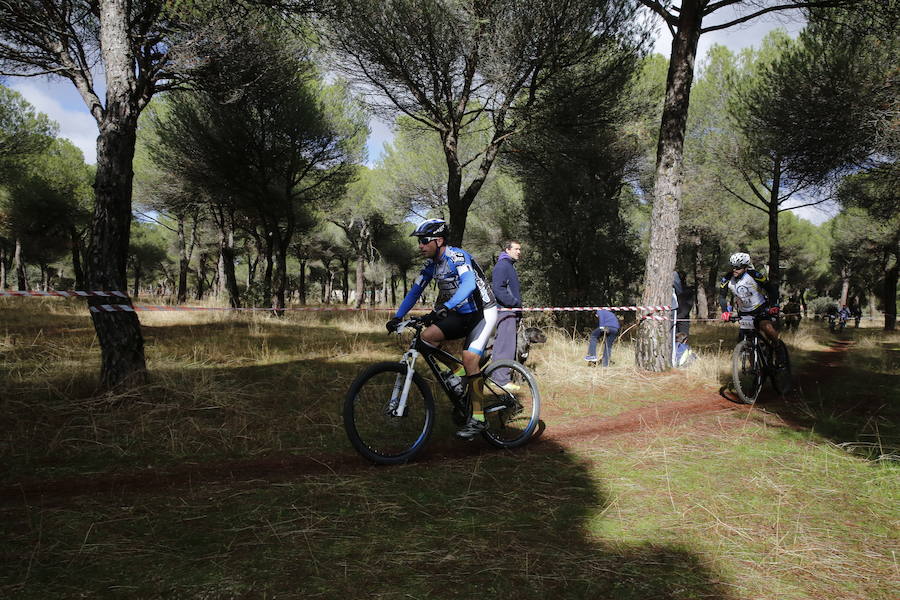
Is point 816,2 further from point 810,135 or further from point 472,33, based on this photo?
point 472,33

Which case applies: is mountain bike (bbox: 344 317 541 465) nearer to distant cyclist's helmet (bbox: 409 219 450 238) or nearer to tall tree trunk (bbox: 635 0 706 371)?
distant cyclist's helmet (bbox: 409 219 450 238)

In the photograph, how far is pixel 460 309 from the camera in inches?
160

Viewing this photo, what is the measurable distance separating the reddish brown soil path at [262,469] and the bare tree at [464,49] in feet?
21.3

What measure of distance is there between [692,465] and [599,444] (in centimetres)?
78

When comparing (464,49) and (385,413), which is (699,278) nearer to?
(464,49)

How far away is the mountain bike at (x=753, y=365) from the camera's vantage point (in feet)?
19.4

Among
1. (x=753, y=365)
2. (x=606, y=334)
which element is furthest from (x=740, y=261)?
(x=606, y=334)

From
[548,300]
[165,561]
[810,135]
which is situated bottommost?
[165,561]

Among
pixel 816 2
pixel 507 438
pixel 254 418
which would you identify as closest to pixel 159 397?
pixel 254 418

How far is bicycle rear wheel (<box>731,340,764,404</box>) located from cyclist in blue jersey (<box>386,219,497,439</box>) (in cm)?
370

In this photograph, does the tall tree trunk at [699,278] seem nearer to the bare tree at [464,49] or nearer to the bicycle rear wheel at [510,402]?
the bare tree at [464,49]

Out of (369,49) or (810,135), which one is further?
(810,135)

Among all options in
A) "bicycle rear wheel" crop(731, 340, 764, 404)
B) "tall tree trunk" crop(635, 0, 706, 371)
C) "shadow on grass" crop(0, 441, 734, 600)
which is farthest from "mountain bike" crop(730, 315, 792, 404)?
"shadow on grass" crop(0, 441, 734, 600)

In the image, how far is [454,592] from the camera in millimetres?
2029
